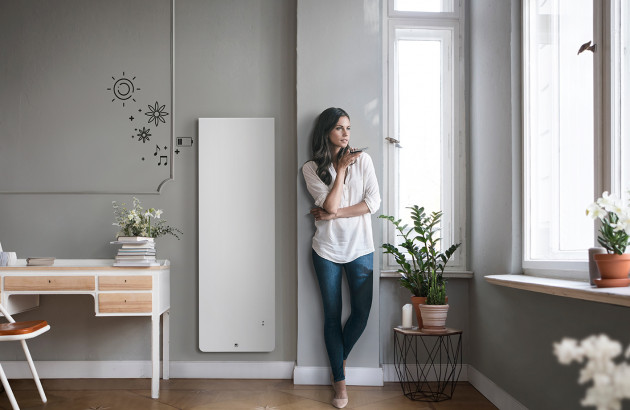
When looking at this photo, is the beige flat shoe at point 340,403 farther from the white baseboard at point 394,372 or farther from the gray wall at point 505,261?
the gray wall at point 505,261

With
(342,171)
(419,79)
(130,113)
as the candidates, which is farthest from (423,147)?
(130,113)

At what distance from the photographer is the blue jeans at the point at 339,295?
353 centimetres

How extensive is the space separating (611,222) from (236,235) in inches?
97.0

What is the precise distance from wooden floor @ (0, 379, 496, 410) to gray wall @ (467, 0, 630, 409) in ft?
1.44

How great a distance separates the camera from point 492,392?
332 cm

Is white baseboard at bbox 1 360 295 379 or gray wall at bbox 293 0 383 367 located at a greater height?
gray wall at bbox 293 0 383 367

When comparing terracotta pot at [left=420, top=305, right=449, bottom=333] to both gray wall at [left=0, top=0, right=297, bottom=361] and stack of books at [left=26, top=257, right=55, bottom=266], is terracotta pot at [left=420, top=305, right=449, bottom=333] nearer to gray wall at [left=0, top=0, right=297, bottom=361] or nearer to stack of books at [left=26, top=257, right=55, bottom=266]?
gray wall at [left=0, top=0, right=297, bottom=361]

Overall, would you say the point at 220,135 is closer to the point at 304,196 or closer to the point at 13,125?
the point at 304,196

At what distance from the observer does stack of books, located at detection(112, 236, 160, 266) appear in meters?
3.42

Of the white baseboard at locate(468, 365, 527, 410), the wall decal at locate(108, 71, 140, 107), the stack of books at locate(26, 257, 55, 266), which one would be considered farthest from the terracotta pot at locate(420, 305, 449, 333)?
the wall decal at locate(108, 71, 140, 107)

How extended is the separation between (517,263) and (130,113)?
2681 millimetres

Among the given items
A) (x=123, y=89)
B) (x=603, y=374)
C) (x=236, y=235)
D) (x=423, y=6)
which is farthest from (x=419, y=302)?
(x=603, y=374)

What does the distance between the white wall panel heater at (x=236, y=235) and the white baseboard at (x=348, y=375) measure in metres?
0.28

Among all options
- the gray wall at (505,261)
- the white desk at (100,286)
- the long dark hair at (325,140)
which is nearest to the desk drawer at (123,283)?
the white desk at (100,286)
